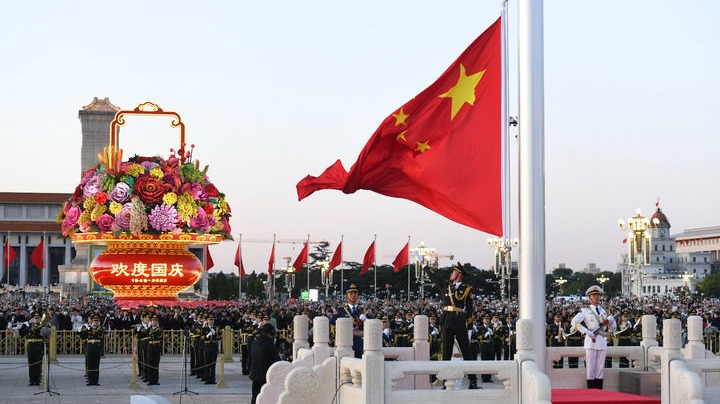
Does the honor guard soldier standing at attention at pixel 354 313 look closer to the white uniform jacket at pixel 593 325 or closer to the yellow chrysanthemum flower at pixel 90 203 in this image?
the white uniform jacket at pixel 593 325

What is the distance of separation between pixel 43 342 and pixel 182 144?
663 cm

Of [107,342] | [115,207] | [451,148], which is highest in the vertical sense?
[115,207]

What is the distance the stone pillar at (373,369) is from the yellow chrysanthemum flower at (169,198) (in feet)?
55.8

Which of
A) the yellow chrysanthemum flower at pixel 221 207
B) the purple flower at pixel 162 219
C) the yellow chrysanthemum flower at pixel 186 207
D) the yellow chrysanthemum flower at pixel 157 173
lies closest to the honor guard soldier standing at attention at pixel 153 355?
the purple flower at pixel 162 219

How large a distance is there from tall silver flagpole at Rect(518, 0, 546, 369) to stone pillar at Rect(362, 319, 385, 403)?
1427 millimetres

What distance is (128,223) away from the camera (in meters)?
25.3

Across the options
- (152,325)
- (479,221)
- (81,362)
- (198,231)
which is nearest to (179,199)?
(198,231)

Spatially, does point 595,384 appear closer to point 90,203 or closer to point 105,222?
point 105,222

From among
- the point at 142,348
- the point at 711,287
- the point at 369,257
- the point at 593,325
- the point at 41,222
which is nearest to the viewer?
the point at 593,325

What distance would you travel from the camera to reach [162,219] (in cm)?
2538

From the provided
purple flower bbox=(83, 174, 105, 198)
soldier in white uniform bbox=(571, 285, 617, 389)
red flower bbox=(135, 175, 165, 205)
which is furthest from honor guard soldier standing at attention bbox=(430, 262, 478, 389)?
purple flower bbox=(83, 174, 105, 198)

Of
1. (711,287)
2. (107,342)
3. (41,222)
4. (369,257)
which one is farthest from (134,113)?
Answer: (711,287)

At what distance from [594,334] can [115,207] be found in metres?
14.9

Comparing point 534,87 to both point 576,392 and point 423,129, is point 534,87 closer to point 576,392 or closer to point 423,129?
point 423,129
